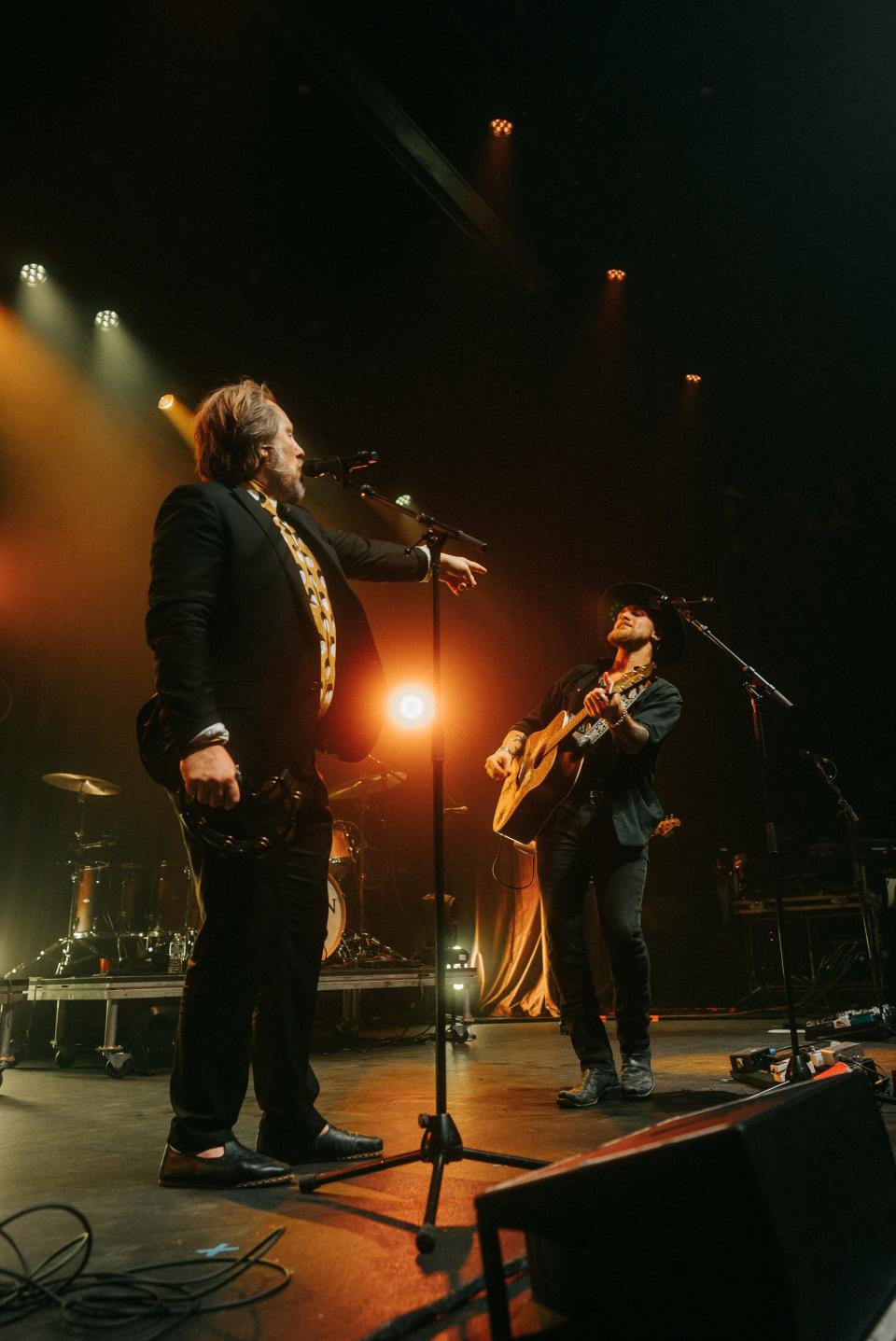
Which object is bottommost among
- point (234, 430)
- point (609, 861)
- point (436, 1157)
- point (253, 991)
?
point (436, 1157)

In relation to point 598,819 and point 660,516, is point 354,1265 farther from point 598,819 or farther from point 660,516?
point 660,516

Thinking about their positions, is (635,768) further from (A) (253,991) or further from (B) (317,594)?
(A) (253,991)

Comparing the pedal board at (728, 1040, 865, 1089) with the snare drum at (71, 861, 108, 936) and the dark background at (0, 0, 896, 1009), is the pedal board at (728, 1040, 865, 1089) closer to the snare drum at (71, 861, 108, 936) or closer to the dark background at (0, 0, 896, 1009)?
the snare drum at (71, 861, 108, 936)

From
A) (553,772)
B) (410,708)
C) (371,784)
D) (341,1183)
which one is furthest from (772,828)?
(410,708)

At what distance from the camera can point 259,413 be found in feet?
8.58

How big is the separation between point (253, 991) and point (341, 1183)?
0.49 m

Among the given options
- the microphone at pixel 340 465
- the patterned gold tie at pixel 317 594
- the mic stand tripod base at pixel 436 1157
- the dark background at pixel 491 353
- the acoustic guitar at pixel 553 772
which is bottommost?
the mic stand tripod base at pixel 436 1157

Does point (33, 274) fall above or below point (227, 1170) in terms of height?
above

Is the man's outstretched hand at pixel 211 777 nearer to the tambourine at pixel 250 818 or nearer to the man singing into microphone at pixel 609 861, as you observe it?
the tambourine at pixel 250 818

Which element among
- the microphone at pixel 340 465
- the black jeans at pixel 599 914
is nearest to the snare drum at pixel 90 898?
the black jeans at pixel 599 914

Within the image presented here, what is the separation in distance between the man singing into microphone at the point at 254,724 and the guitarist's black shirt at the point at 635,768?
1.19 meters

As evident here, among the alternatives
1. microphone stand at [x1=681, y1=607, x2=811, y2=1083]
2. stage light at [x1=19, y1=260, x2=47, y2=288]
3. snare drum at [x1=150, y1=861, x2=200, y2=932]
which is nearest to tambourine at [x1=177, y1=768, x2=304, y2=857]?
microphone stand at [x1=681, y1=607, x2=811, y2=1083]

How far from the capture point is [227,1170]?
6.81ft

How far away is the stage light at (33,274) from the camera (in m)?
6.87
